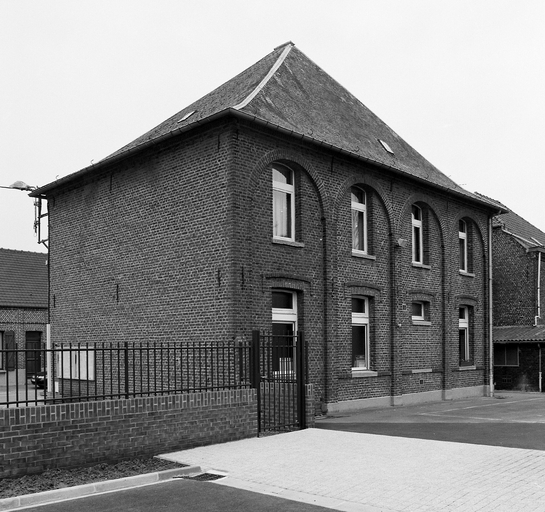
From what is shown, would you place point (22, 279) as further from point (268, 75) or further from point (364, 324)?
point (364, 324)

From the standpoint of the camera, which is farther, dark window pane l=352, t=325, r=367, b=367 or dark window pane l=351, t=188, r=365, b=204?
dark window pane l=351, t=188, r=365, b=204

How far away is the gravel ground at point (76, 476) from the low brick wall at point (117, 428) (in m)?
0.15

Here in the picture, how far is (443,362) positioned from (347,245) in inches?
249

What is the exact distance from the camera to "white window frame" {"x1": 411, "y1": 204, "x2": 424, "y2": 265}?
21.8 meters

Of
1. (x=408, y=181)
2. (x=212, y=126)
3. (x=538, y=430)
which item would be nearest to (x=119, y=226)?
(x=212, y=126)

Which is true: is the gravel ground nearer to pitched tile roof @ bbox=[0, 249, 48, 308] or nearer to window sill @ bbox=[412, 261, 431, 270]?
window sill @ bbox=[412, 261, 431, 270]

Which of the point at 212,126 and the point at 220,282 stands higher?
the point at 212,126

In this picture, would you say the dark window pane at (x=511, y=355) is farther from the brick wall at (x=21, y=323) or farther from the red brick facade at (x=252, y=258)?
the brick wall at (x=21, y=323)

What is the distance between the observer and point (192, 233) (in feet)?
53.9

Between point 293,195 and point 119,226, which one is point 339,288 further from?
point 119,226

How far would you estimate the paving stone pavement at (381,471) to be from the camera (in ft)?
24.8

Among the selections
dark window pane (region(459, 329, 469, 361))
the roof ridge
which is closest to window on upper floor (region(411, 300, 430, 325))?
dark window pane (region(459, 329, 469, 361))

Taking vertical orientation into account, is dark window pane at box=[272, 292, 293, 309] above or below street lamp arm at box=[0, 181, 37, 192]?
below

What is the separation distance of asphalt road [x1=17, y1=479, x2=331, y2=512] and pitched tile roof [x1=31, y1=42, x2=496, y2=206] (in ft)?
30.0
